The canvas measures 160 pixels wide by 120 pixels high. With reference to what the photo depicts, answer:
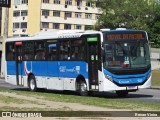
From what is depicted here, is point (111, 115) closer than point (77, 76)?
Yes

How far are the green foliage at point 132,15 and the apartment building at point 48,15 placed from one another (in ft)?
46.8

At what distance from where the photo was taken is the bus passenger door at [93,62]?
930 inches

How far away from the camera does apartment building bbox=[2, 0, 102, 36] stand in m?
89.8

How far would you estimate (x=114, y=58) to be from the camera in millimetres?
23188

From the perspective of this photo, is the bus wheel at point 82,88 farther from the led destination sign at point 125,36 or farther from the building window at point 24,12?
the building window at point 24,12

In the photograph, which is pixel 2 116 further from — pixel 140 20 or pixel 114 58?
pixel 140 20

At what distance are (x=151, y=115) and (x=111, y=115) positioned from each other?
118 cm

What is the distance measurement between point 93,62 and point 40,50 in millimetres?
4657

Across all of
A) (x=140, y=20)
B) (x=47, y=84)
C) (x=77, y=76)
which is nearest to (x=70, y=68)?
(x=77, y=76)

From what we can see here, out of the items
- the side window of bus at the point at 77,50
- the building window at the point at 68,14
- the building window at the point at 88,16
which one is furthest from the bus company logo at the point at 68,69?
the building window at the point at 88,16

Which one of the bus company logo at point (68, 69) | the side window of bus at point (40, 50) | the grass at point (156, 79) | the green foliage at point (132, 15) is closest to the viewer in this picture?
the bus company logo at point (68, 69)

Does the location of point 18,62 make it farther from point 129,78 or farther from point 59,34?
point 129,78

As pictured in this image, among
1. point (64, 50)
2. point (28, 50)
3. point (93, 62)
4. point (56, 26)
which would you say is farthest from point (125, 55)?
point (56, 26)

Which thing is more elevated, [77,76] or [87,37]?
[87,37]
